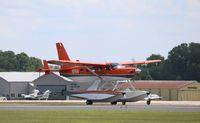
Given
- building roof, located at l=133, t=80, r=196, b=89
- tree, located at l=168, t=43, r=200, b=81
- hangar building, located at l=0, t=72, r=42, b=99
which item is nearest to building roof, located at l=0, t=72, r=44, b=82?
hangar building, located at l=0, t=72, r=42, b=99

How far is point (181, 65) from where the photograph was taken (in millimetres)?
158000

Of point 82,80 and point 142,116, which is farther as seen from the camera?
point 82,80

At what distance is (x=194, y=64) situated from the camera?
155 meters

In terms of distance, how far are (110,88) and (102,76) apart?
175cm

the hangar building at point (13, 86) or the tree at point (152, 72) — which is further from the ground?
the tree at point (152, 72)

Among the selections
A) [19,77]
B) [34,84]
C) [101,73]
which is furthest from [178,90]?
[101,73]

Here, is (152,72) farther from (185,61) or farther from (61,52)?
(61,52)

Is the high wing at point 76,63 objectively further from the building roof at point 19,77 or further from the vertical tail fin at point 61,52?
the building roof at point 19,77

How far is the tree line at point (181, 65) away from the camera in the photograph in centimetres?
15488

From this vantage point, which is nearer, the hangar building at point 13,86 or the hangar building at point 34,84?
the hangar building at point 34,84

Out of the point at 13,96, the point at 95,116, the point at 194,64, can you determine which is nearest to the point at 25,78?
the point at 13,96

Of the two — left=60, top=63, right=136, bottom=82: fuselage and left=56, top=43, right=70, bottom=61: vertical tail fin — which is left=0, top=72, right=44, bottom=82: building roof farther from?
left=60, top=63, right=136, bottom=82: fuselage

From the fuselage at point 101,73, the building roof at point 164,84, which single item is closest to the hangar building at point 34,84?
the building roof at point 164,84

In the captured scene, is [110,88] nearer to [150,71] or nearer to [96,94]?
[96,94]
